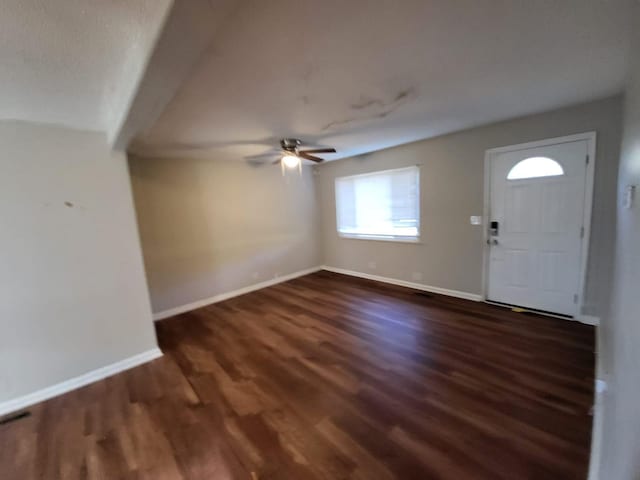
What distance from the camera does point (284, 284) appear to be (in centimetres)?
500

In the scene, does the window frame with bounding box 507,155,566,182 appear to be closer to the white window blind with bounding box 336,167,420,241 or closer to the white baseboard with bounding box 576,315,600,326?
the white window blind with bounding box 336,167,420,241

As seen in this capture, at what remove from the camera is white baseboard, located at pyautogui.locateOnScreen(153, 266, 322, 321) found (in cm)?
386

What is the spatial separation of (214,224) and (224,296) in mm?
1252

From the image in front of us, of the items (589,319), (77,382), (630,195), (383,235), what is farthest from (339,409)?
(383,235)

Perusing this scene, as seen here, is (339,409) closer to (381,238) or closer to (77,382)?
(77,382)

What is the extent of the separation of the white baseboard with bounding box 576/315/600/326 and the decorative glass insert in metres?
1.61

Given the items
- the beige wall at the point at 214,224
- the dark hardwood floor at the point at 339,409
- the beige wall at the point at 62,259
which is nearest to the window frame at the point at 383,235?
the beige wall at the point at 214,224

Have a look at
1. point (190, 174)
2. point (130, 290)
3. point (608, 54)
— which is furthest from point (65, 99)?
point (608, 54)

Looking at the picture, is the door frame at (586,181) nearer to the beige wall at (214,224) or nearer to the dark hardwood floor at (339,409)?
the dark hardwood floor at (339,409)

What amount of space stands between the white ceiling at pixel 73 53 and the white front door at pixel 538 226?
3.70 metres

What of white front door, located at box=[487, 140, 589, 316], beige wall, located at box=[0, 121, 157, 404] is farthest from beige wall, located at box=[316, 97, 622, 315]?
beige wall, located at box=[0, 121, 157, 404]

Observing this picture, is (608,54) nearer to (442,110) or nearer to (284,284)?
(442,110)

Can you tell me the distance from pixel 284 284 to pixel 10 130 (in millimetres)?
3867

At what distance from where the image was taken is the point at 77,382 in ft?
7.86
